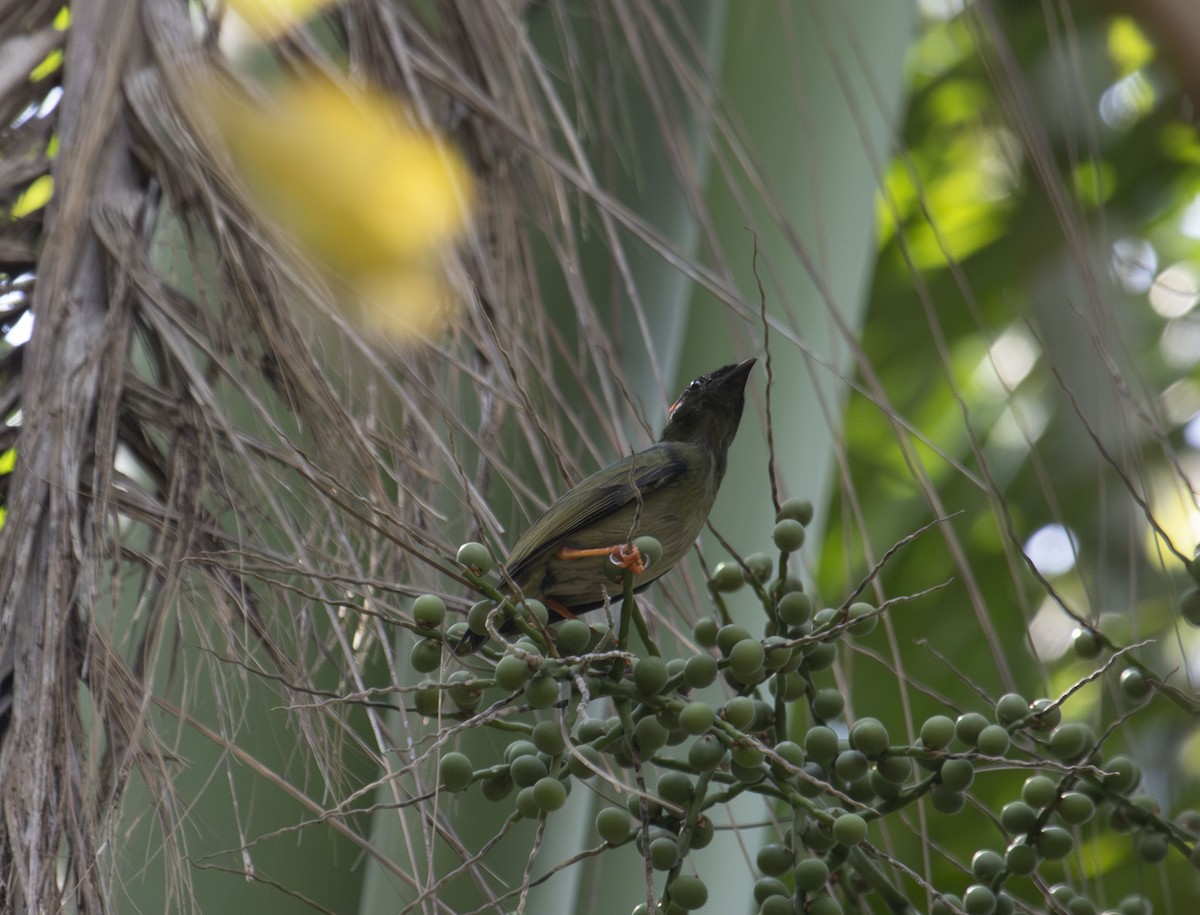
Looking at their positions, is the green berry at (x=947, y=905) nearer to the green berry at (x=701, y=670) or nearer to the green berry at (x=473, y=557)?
the green berry at (x=701, y=670)

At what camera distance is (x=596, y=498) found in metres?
0.67

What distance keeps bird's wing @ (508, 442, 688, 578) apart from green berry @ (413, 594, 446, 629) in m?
0.12

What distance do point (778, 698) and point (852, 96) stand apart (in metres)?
0.49

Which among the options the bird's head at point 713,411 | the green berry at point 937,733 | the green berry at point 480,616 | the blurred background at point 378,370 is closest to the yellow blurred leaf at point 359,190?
the blurred background at point 378,370

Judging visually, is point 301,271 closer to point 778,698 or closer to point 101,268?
point 101,268

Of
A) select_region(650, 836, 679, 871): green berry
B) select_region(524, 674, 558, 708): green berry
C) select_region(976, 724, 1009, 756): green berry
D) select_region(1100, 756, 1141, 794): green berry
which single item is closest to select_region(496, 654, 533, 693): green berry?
select_region(524, 674, 558, 708): green berry

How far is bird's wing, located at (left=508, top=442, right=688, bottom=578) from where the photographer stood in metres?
0.67

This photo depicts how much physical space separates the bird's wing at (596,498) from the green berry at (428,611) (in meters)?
0.12

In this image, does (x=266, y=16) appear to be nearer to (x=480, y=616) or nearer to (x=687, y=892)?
(x=480, y=616)

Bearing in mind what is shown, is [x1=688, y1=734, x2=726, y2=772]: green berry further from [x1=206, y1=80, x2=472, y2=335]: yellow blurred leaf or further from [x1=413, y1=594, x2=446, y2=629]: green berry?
[x1=206, y1=80, x2=472, y2=335]: yellow blurred leaf

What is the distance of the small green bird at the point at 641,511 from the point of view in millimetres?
663

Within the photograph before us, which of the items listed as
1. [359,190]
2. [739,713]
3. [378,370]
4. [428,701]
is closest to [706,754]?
[739,713]

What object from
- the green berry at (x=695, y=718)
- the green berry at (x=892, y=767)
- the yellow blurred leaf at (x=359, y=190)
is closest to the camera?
the green berry at (x=695, y=718)

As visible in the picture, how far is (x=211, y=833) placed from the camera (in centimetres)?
86
